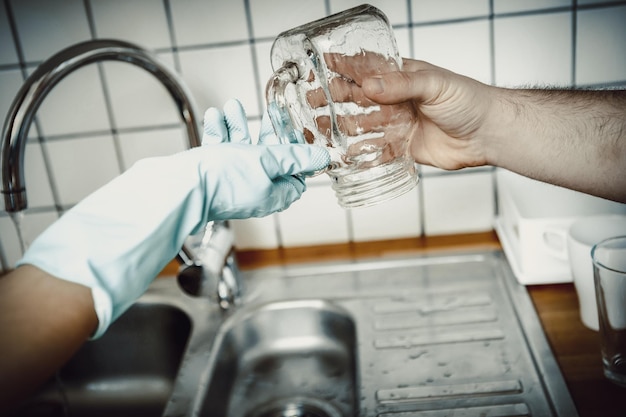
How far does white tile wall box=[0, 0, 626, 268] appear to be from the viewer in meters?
1.17

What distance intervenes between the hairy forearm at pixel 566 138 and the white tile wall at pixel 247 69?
10.4 inches

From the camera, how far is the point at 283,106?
76cm

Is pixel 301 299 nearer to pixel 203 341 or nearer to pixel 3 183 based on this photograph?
pixel 203 341

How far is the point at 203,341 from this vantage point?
3.57ft

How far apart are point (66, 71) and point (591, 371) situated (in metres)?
0.88

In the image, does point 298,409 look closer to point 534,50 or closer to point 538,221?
point 538,221

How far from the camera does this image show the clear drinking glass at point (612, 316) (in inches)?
33.0

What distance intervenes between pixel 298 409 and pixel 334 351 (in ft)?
0.50

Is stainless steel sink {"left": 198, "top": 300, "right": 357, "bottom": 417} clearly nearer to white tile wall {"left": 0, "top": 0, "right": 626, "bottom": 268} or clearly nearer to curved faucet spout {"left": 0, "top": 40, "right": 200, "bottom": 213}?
white tile wall {"left": 0, "top": 0, "right": 626, "bottom": 268}

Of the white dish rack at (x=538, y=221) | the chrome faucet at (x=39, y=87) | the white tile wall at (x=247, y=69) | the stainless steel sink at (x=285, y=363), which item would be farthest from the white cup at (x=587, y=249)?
the chrome faucet at (x=39, y=87)

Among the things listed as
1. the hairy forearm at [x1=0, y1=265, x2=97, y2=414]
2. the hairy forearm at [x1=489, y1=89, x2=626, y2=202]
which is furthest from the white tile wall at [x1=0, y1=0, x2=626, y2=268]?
the hairy forearm at [x1=0, y1=265, x2=97, y2=414]

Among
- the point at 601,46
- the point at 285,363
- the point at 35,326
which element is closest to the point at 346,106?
the point at 35,326

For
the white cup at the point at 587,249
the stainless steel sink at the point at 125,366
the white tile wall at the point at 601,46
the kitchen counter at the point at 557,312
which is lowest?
the stainless steel sink at the point at 125,366

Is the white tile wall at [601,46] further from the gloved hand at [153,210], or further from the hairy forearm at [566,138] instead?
the gloved hand at [153,210]
